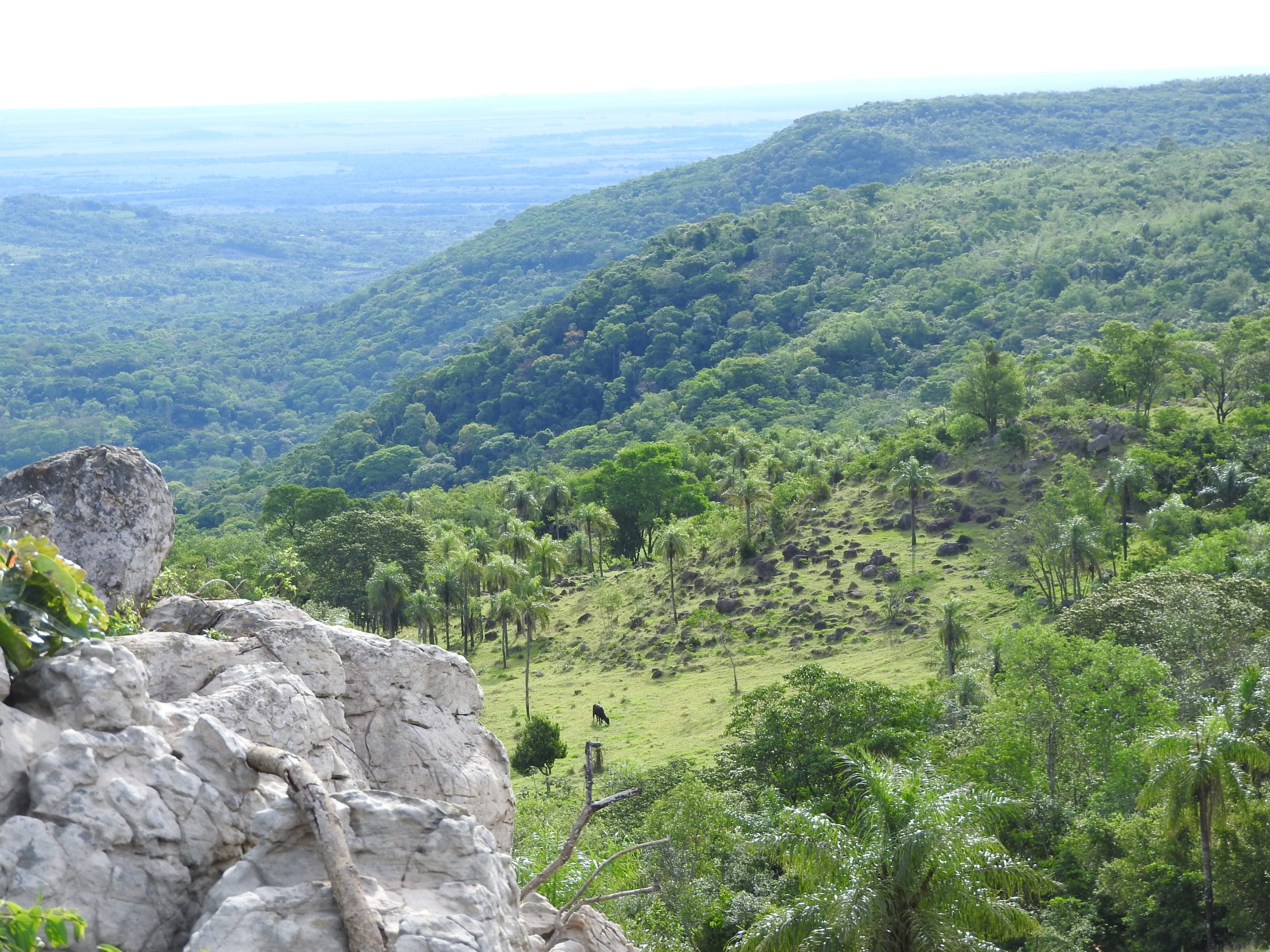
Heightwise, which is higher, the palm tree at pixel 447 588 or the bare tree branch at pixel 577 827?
the bare tree branch at pixel 577 827

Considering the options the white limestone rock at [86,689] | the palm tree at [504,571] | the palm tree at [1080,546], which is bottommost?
the palm tree at [504,571]

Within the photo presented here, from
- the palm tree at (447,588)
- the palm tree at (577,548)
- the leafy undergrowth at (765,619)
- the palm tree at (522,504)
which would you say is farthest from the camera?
the palm tree at (522,504)

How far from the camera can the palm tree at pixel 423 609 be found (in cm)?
7369

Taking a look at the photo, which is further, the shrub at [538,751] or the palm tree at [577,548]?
the palm tree at [577,548]

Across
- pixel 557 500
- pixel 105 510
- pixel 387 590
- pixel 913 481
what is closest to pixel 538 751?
pixel 387 590

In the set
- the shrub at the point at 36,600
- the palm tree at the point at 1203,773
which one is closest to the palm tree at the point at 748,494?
the palm tree at the point at 1203,773

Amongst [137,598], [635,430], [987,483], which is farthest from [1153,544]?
[635,430]

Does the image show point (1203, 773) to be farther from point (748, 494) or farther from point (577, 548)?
point (577, 548)

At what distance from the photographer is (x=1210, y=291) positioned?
6344 inches

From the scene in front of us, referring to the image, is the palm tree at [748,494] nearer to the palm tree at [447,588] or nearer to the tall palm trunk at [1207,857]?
the palm tree at [447,588]

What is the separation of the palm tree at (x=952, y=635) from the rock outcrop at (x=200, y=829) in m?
50.0

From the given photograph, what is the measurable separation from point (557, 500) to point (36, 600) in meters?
92.9

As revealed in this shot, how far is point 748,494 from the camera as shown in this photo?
83.0 meters

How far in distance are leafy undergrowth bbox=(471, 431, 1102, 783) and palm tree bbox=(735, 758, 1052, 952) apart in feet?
115
